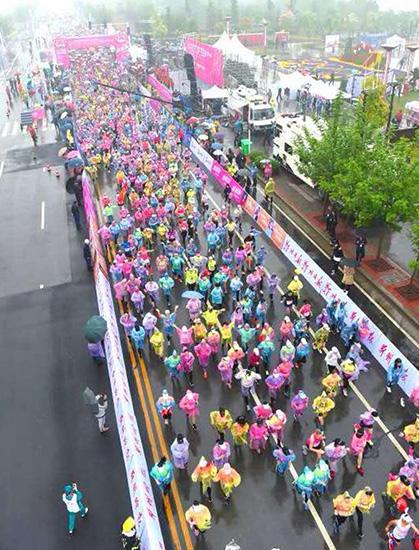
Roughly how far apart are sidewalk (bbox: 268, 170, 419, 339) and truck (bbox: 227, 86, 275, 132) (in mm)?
9375

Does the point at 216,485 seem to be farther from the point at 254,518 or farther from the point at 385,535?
the point at 385,535

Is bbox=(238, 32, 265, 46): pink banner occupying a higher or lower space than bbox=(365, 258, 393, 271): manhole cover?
higher

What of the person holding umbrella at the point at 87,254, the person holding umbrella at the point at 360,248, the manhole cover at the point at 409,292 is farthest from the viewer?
the person holding umbrella at the point at 87,254

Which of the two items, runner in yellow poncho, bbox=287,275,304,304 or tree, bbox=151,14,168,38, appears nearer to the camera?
runner in yellow poncho, bbox=287,275,304,304

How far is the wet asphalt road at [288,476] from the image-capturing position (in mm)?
10070

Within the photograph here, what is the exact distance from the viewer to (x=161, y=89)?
4553cm

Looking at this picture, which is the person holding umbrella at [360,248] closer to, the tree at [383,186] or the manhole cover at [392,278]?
the tree at [383,186]

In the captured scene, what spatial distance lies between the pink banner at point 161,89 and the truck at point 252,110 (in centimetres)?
759

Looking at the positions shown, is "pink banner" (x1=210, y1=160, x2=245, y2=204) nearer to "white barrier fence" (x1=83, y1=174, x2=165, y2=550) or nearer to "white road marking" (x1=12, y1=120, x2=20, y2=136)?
"white barrier fence" (x1=83, y1=174, x2=165, y2=550)

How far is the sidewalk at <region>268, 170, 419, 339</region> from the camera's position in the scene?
54.9ft

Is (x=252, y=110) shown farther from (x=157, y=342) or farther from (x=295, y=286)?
(x=157, y=342)

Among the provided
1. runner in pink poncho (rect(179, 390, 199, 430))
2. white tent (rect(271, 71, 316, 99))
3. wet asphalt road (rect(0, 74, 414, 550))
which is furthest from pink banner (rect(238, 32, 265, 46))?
runner in pink poncho (rect(179, 390, 199, 430))

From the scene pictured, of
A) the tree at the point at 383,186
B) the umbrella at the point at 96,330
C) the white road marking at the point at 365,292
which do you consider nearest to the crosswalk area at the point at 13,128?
the white road marking at the point at 365,292

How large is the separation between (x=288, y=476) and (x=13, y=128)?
41532mm
